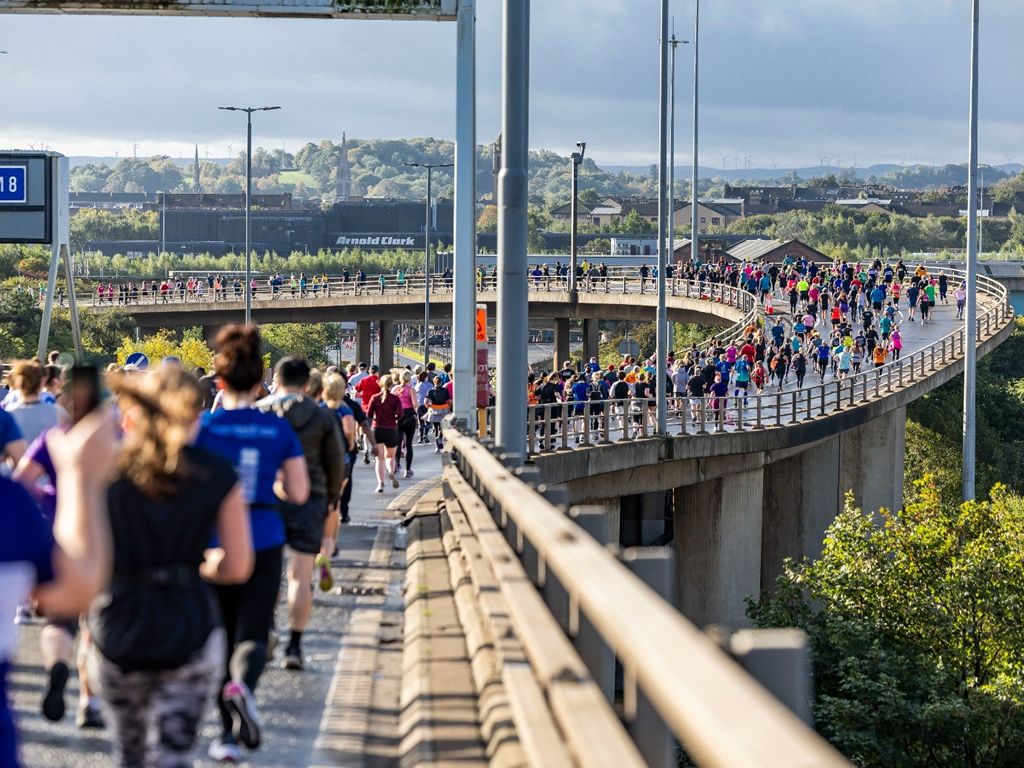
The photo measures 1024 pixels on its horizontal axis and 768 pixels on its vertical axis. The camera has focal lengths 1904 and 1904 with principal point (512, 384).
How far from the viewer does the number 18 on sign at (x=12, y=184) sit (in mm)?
36344

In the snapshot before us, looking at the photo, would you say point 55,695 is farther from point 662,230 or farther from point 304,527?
point 662,230

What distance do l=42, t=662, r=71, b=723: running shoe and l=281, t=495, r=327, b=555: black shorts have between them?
1.58 meters

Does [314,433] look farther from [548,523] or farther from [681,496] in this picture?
[681,496]

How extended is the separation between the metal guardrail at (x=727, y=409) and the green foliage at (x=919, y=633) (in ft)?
14.0

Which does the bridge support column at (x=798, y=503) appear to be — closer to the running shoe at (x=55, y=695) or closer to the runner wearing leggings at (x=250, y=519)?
the running shoe at (x=55, y=695)

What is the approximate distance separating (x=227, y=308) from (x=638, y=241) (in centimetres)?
10526

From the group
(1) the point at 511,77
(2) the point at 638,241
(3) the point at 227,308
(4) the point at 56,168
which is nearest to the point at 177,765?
(1) the point at 511,77

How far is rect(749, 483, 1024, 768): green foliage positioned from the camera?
82.8ft

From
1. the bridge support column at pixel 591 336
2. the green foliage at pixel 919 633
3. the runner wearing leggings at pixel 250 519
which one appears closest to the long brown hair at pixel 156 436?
the runner wearing leggings at pixel 250 519

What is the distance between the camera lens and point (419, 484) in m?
24.2

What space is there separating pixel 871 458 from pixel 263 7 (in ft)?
108

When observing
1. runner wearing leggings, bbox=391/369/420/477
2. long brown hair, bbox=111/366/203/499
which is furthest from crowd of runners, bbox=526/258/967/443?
long brown hair, bbox=111/366/203/499

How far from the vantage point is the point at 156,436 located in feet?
18.5

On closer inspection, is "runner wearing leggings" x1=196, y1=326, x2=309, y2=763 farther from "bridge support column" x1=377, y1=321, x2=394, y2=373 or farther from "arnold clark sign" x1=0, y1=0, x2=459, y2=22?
"bridge support column" x1=377, y1=321, x2=394, y2=373
